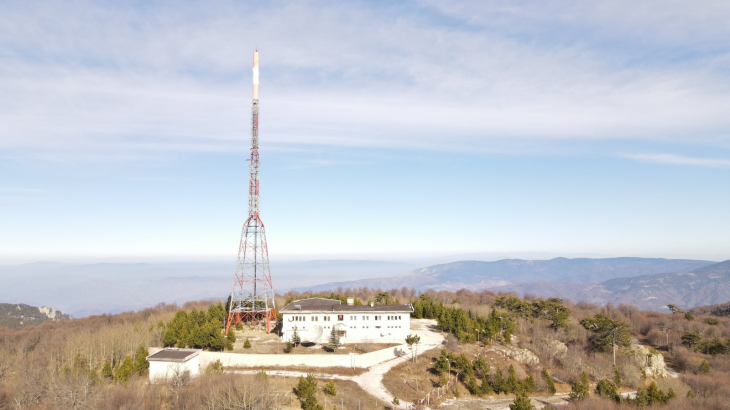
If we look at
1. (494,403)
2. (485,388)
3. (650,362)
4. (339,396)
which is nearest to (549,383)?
(485,388)

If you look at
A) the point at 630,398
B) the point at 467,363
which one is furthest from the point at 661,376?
the point at 467,363

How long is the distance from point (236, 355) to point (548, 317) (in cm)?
4933

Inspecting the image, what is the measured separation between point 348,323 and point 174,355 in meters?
20.7

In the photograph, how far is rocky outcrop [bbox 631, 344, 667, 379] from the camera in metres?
58.0

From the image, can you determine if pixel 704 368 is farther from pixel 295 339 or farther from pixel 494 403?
pixel 295 339

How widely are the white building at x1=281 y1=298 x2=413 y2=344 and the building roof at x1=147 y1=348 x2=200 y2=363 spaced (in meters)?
13.1

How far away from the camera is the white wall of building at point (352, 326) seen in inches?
2162

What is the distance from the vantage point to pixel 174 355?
42.9 m

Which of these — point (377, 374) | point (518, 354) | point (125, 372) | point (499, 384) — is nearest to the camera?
point (125, 372)

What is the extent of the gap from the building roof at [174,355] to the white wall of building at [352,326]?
514 inches

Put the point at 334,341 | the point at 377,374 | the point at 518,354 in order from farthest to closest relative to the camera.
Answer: the point at 518,354 < the point at 334,341 < the point at 377,374

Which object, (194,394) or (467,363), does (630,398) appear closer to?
(467,363)

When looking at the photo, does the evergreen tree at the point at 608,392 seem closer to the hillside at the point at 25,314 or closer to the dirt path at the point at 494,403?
the dirt path at the point at 494,403

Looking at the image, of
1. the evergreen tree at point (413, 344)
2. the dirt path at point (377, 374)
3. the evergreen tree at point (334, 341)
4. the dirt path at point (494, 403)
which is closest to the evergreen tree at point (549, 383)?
the dirt path at point (494, 403)
